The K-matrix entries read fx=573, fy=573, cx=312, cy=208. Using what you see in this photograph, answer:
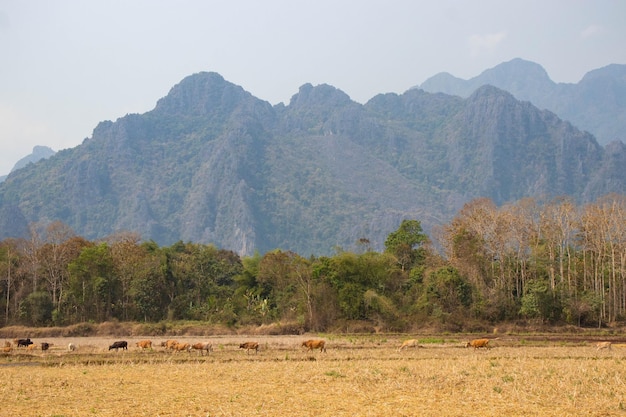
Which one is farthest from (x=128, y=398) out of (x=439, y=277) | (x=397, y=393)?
(x=439, y=277)

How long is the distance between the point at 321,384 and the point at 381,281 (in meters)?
35.3

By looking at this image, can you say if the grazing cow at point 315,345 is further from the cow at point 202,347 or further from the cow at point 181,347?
the cow at point 181,347

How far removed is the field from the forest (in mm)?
20333

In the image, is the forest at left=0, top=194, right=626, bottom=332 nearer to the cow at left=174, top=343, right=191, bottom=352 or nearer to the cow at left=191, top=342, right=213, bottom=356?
the cow at left=174, top=343, right=191, bottom=352

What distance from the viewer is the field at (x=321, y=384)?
14789 mm

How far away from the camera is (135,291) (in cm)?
5672

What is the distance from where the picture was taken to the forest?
49.2 meters

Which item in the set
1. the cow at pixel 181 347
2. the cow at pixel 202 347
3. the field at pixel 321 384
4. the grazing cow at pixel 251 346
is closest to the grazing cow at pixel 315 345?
the field at pixel 321 384

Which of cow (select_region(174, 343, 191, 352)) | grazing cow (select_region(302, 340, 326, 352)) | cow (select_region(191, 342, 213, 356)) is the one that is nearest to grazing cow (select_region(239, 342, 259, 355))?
cow (select_region(191, 342, 213, 356))

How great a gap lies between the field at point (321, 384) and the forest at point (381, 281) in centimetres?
2033

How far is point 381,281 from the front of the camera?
53.5 m

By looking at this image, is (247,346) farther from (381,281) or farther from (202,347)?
(381,281)

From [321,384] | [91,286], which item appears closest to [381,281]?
[91,286]

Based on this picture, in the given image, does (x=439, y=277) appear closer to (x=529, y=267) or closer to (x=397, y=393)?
(x=529, y=267)
